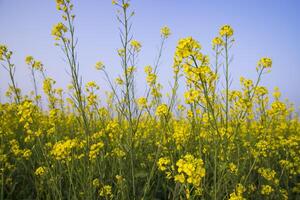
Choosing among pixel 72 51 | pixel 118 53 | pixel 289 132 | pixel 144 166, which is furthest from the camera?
pixel 289 132

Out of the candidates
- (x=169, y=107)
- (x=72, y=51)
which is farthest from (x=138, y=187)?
(x=72, y=51)

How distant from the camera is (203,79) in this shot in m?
2.07

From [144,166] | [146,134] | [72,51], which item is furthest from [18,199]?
[146,134]

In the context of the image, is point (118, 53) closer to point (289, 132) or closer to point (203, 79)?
point (203, 79)

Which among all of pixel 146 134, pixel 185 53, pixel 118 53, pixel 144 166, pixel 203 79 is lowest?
pixel 144 166

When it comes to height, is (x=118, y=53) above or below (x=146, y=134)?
above

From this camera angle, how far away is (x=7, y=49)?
304cm

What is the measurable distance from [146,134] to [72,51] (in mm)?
2872

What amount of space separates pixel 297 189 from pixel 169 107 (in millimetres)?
2099

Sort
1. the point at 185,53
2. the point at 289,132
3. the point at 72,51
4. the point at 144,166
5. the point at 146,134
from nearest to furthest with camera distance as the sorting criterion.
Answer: the point at 185,53
the point at 72,51
the point at 144,166
the point at 146,134
the point at 289,132

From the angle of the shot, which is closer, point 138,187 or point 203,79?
point 203,79

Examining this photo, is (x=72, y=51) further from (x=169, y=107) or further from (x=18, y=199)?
(x=18, y=199)

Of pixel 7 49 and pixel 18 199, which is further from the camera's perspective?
pixel 18 199

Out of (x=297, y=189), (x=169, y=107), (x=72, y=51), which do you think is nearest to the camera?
(x=72, y=51)
